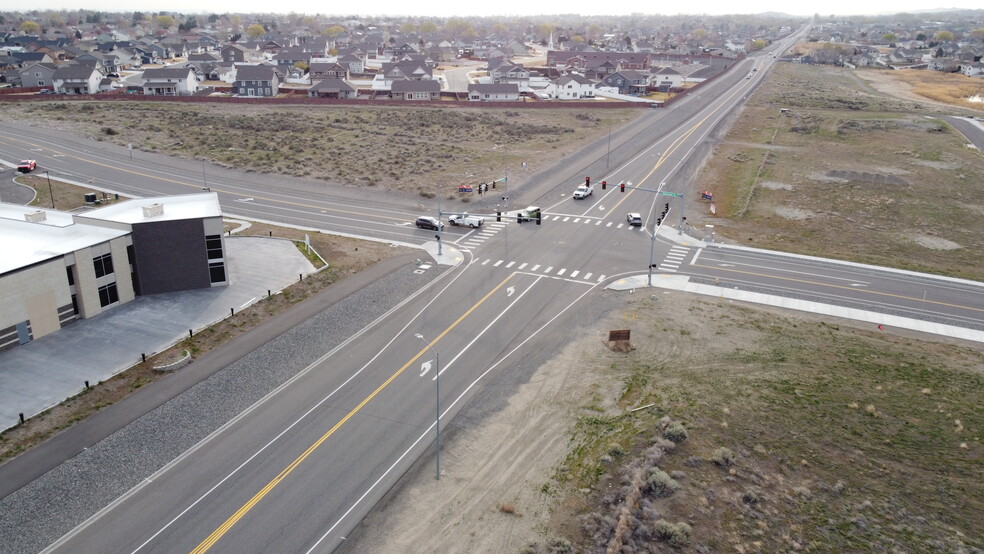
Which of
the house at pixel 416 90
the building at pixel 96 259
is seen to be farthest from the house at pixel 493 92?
the building at pixel 96 259

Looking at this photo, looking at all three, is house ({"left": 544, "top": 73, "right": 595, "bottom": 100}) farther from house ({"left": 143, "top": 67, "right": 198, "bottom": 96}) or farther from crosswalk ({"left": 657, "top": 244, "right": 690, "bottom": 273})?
crosswalk ({"left": 657, "top": 244, "right": 690, "bottom": 273})

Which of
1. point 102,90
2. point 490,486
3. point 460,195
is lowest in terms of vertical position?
point 490,486

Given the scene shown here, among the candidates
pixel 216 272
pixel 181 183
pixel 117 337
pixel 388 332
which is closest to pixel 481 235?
pixel 388 332

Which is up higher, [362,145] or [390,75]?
[390,75]

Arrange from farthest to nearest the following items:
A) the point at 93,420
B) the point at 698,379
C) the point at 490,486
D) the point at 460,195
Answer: the point at 460,195 < the point at 698,379 < the point at 93,420 < the point at 490,486

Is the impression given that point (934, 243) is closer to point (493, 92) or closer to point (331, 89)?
point (493, 92)

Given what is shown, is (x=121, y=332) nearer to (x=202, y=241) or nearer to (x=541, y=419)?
(x=202, y=241)

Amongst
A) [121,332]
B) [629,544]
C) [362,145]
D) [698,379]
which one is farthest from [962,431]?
[362,145]
